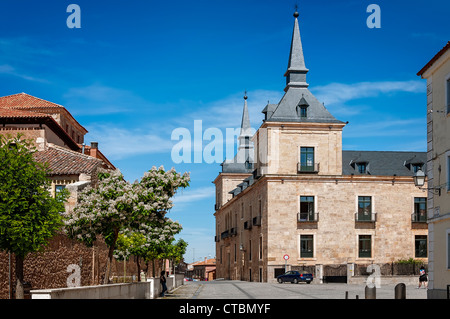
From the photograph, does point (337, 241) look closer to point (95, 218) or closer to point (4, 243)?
point (95, 218)

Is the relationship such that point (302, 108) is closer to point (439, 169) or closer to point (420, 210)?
point (420, 210)

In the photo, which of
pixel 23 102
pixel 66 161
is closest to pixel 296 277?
pixel 66 161

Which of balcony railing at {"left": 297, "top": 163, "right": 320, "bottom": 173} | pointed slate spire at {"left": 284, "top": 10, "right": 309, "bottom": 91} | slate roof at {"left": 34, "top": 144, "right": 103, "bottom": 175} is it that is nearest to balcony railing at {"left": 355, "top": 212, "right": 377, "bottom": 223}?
balcony railing at {"left": 297, "top": 163, "right": 320, "bottom": 173}

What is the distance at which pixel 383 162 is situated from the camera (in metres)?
63.4

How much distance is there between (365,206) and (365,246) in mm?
3834

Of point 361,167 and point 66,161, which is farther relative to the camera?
point 361,167

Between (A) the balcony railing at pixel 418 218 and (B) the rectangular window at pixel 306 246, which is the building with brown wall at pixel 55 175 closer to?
(B) the rectangular window at pixel 306 246

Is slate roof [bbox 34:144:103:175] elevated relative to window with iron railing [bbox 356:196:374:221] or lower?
elevated

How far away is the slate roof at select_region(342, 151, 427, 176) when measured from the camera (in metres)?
62.2

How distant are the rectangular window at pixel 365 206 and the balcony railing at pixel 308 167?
5065 millimetres

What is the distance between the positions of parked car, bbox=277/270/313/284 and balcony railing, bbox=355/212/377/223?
954cm

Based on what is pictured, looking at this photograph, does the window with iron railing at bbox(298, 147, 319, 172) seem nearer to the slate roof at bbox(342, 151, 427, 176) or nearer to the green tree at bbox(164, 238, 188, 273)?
the slate roof at bbox(342, 151, 427, 176)
